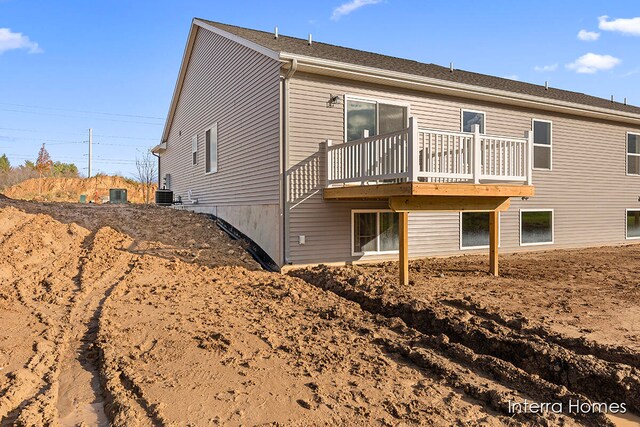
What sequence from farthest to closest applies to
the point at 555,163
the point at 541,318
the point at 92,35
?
the point at 92,35 → the point at 555,163 → the point at 541,318

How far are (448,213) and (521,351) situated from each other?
21.1ft

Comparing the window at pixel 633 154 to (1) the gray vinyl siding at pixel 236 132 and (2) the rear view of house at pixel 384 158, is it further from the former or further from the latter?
(1) the gray vinyl siding at pixel 236 132

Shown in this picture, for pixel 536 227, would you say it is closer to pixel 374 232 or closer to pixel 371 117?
pixel 374 232

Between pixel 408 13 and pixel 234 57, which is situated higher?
pixel 408 13

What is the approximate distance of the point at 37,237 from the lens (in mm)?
7941

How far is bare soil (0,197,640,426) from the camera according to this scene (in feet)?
9.72

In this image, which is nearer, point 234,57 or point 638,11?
point 638,11

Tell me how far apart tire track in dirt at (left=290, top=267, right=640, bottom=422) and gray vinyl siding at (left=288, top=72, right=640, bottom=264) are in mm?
2862

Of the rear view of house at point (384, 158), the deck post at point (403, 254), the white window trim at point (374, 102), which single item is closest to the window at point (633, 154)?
the rear view of house at point (384, 158)

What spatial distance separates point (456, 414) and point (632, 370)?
5.42 feet

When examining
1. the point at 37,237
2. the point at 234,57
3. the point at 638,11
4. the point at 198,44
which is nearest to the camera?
the point at 37,237

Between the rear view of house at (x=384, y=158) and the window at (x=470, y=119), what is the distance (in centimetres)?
6

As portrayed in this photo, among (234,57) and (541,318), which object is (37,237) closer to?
(234,57)

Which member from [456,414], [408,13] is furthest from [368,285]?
[408,13]
